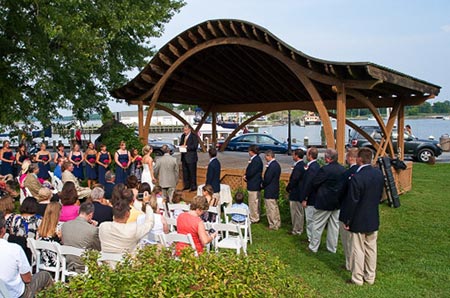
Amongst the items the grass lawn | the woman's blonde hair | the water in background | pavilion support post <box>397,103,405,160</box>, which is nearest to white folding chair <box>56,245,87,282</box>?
the woman's blonde hair

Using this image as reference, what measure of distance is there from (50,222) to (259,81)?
10.1m

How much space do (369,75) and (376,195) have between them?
12.2 feet

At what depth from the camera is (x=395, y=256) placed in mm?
6801

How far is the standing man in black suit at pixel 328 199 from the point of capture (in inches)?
262

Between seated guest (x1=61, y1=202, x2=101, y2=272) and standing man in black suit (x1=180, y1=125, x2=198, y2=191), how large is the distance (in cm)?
580

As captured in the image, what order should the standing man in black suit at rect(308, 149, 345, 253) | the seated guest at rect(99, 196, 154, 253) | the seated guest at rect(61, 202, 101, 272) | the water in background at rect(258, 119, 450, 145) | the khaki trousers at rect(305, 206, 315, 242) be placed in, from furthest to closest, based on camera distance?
1. the water in background at rect(258, 119, 450, 145)
2. the khaki trousers at rect(305, 206, 315, 242)
3. the standing man in black suit at rect(308, 149, 345, 253)
4. the seated guest at rect(61, 202, 101, 272)
5. the seated guest at rect(99, 196, 154, 253)

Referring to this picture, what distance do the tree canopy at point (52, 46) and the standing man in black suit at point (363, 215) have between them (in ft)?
31.9

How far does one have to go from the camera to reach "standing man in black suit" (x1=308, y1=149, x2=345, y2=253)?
6.64m

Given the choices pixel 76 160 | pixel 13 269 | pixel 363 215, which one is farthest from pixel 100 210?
pixel 76 160

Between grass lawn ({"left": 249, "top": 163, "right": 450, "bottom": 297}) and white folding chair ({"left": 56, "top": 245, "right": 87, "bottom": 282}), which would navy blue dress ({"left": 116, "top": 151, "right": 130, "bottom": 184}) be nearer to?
grass lawn ({"left": 249, "top": 163, "right": 450, "bottom": 297})

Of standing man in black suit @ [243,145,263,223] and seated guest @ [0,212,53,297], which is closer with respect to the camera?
seated guest @ [0,212,53,297]

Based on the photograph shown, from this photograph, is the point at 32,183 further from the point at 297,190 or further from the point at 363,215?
the point at 363,215

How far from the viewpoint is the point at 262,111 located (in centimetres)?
1614

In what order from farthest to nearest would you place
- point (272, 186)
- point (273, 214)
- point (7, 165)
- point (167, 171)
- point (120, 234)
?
1. point (7, 165)
2. point (167, 171)
3. point (273, 214)
4. point (272, 186)
5. point (120, 234)
